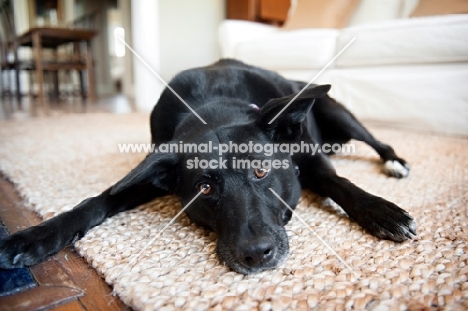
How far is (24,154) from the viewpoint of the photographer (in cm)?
179

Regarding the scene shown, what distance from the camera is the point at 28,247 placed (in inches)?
31.4

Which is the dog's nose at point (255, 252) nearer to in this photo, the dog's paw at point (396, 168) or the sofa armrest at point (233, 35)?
the dog's paw at point (396, 168)

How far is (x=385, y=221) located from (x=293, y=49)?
2.07 metres

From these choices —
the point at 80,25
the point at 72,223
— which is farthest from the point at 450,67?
the point at 80,25

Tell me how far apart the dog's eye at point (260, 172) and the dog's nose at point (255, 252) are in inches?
7.6

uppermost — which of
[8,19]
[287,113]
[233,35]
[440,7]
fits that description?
[8,19]

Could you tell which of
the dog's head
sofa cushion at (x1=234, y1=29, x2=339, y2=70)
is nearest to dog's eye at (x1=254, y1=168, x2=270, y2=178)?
the dog's head

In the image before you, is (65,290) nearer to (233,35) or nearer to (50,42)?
(233,35)

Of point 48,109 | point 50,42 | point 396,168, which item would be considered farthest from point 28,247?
point 50,42

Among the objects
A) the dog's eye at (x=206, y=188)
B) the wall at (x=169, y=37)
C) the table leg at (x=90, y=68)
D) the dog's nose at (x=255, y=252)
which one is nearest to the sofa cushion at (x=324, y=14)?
the wall at (x=169, y=37)

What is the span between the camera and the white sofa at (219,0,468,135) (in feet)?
6.84

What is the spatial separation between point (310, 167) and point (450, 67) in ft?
4.84

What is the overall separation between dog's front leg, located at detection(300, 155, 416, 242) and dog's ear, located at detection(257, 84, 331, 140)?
219mm

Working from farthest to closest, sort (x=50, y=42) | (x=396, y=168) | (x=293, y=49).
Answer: (x=50, y=42), (x=293, y=49), (x=396, y=168)
